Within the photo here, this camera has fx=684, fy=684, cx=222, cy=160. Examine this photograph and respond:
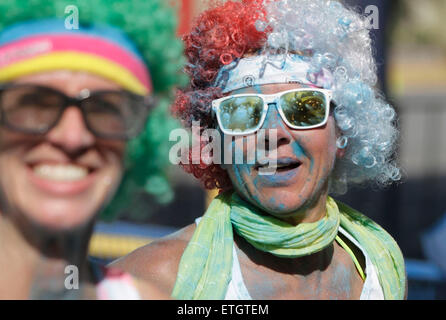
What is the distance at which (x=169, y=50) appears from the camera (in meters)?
1.84

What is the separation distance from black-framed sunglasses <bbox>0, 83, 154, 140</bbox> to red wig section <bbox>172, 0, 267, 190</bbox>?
0.88 m

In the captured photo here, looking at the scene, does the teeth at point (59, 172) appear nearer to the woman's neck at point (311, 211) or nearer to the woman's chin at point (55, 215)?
the woman's chin at point (55, 215)

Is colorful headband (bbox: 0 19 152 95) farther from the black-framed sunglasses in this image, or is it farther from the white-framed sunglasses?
the white-framed sunglasses

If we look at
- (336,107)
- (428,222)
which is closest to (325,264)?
(336,107)

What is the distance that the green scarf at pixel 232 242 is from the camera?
90.7 inches

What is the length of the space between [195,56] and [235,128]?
0.39 meters

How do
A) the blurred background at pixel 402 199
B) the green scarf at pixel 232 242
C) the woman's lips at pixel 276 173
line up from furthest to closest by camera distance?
the blurred background at pixel 402 199, the woman's lips at pixel 276 173, the green scarf at pixel 232 242

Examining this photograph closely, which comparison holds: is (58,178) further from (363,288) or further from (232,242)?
(363,288)

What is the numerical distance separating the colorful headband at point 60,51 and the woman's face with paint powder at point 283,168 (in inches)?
31.8

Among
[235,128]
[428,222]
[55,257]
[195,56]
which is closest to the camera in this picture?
[55,257]

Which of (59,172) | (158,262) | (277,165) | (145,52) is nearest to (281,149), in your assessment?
(277,165)

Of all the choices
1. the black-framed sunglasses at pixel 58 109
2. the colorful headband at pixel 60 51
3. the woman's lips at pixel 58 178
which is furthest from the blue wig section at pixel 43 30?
the woman's lips at pixel 58 178

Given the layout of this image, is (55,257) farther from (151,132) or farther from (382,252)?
(382,252)

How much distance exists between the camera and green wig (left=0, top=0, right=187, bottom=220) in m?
1.64
